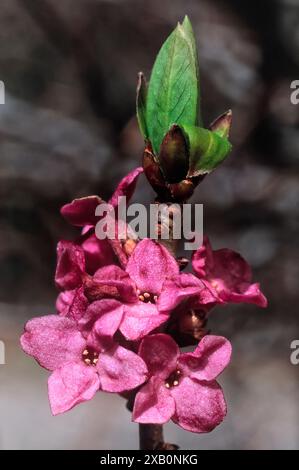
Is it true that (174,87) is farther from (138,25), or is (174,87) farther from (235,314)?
(235,314)

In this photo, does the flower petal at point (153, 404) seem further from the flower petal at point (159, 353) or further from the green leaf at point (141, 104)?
the green leaf at point (141, 104)

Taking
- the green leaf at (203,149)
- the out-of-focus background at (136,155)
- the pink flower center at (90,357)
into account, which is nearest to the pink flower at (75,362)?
the pink flower center at (90,357)

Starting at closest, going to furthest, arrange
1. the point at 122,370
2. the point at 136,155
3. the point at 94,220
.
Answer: the point at 122,370
the point at 94,220
the point at 136,155

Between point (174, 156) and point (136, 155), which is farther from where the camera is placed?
point (136, 155)

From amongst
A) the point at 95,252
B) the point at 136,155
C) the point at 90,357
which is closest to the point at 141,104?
the point at 95,252

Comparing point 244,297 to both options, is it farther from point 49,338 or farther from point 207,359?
point 49,338

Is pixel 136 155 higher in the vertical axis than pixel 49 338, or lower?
higher

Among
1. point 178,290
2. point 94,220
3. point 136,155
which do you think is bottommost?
point 178,290
